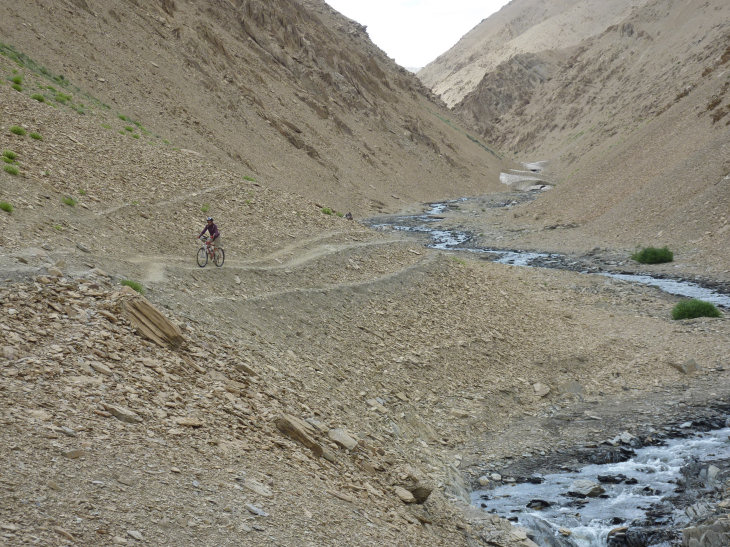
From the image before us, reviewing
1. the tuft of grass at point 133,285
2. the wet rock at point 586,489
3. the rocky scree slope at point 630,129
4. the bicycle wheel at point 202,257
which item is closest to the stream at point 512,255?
the rocky scree slope at point 630,129

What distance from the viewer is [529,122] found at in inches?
5669

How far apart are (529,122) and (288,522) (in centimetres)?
14292

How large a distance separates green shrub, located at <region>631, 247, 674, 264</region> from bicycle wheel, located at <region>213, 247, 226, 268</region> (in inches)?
1105

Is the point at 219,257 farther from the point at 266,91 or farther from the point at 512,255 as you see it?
the point at 266,91

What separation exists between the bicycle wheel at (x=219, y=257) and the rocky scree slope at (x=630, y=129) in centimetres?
2700

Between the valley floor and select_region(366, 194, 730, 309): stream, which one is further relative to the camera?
select_region(366, 194, 730, 309): stream

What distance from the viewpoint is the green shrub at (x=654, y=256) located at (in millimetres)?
39688

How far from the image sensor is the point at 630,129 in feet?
314

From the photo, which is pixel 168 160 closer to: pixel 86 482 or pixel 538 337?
pixel 538 337

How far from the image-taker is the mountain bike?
A: 20.9 meters

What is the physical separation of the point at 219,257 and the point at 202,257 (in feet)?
1.98

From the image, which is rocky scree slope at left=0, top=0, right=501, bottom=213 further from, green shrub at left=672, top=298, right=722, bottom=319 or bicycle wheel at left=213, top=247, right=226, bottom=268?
green shrub at left=672, top=298, right=722, bottom=319

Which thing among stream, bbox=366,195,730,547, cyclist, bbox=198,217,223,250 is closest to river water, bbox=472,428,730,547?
stream, bbox=366,195,730,547

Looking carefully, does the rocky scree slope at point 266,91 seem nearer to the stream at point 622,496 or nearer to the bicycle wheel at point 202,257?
the bicycle wheel at point 202,257
